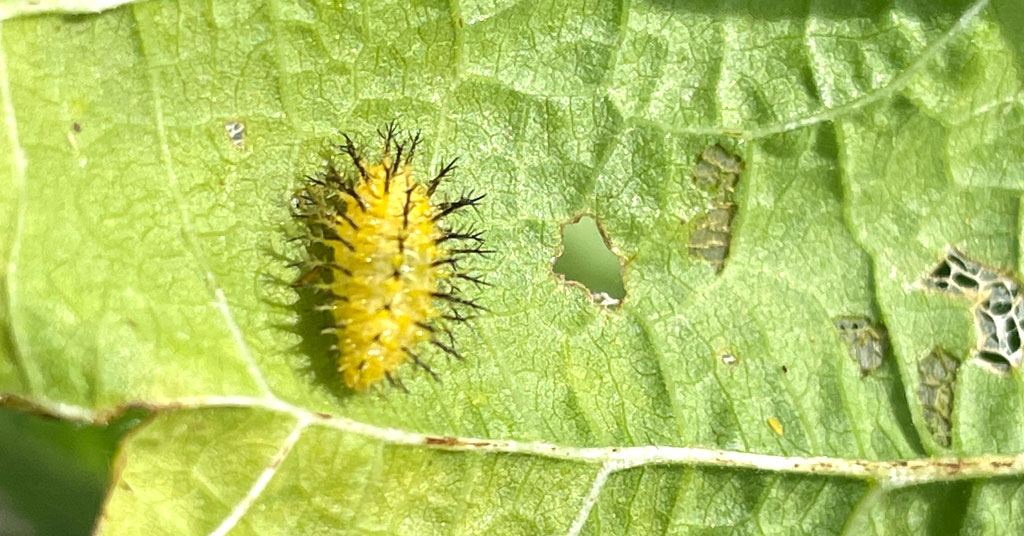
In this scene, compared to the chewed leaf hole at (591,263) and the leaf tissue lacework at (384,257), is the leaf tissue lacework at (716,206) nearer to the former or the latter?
the chewed leaf hole at (591,263)

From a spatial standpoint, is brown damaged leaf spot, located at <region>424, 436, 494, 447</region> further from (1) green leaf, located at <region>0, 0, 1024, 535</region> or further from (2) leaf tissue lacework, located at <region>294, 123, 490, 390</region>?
(2) leaf tissue lacework, located at <region>294, 123, 490, 390</region>

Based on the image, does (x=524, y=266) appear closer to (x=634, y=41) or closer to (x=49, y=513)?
(x=634, y=41)

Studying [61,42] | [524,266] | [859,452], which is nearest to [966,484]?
[859,452]

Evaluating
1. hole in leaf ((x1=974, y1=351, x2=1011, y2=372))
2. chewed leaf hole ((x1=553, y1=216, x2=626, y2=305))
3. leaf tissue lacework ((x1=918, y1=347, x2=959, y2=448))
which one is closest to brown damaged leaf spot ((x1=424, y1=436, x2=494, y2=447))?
chewed leaf hole ((x1=553, y1=216, x2=626, y2=305))

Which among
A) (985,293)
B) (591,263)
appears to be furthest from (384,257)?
(985,293)

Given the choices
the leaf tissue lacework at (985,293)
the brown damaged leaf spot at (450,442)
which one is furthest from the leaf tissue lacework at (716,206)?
the brown damaged leaf spot at (450,442)

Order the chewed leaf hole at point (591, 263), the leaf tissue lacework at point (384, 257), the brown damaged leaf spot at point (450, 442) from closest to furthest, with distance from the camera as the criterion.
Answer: the leaf tissue lacework at point (384, 257)
the brown damaged leaf spot at point (450, 442)
the chewed leaf hole at point (591, 263)

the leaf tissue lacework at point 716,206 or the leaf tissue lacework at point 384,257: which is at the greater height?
the leaf tissue lacework at point 716,206
